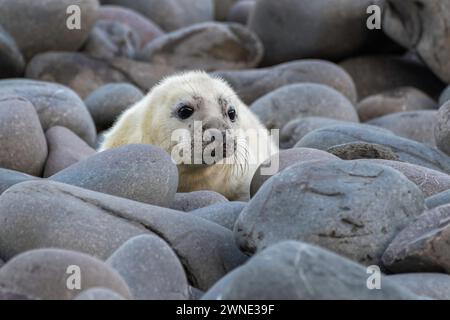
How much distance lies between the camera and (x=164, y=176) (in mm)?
4539

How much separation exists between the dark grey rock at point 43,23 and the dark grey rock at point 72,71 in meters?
0.13

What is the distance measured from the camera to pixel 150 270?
332cm

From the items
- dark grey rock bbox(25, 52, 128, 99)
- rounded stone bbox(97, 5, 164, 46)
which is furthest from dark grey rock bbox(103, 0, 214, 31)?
dark grey rock bbox(25, 52, 128, 99)

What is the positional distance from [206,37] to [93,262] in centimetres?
777

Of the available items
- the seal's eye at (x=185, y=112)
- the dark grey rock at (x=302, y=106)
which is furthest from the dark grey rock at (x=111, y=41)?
the seal's eye at (x=185, y=112)

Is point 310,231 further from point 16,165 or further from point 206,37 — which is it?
point 206,37

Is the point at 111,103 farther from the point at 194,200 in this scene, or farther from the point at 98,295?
A: the point at 98,295

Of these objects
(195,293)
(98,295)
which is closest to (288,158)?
(195,293)

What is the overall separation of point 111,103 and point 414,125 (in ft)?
8.53

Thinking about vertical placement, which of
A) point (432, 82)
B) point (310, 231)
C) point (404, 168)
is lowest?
point (432, 82)

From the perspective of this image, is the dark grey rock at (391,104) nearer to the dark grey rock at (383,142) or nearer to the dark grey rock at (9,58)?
the dark grey rock at (383,142)
